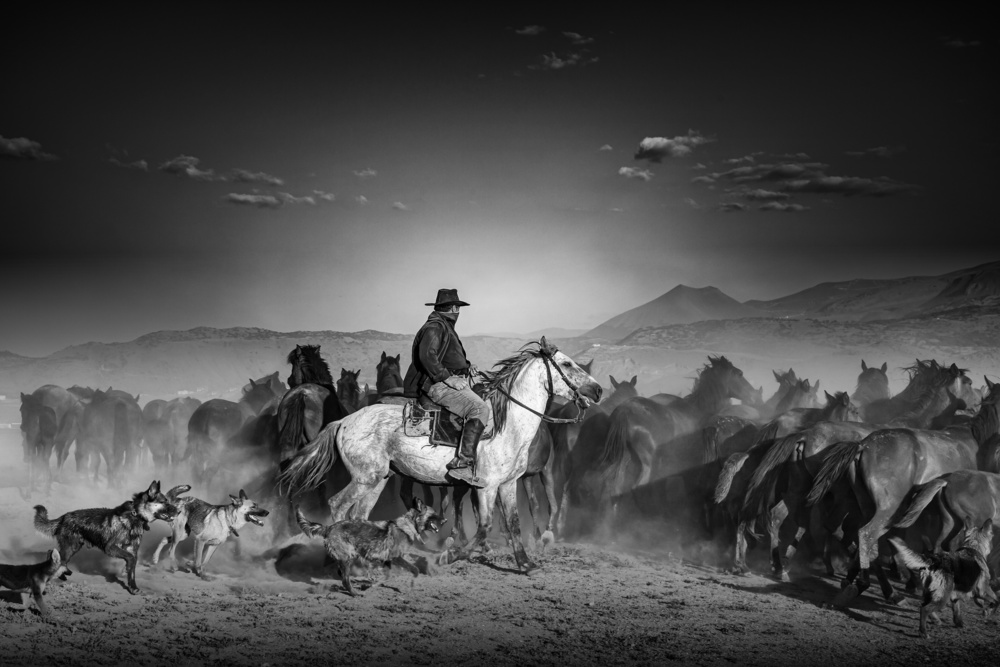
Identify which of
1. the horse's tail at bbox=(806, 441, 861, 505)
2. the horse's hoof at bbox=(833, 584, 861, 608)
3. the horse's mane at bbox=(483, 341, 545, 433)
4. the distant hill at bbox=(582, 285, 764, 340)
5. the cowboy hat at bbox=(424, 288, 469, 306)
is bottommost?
the horse's hoof at bbox=(833, 584, 861, 608)

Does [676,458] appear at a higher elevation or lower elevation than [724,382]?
Result: lower

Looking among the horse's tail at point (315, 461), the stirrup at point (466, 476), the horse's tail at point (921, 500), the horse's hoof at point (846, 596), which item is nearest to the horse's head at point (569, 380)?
the stirrup at point (466, 476)

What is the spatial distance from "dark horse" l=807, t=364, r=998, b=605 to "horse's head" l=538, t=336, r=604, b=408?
2.61 meters

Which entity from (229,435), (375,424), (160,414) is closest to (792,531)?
(375,424)

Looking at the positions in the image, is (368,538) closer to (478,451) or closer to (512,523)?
(478,451)

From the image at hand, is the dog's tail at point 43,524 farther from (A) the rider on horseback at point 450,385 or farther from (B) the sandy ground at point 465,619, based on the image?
(A) the rider on horseback at point 450,385

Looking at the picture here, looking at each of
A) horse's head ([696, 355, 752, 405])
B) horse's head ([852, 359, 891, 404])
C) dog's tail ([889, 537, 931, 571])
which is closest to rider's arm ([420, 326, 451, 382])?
dog's tail ([889, 537, 931, 571])

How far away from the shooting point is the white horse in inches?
367

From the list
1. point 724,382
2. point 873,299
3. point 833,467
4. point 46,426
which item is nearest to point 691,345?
point 873,299

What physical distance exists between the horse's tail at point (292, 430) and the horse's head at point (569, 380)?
3.17 m

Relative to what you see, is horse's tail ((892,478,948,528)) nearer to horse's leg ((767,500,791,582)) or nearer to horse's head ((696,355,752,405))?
horse's leg ((767,500,791,582))

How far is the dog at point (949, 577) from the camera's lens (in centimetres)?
733

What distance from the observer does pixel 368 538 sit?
834 centimetres

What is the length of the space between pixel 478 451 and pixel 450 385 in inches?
31.8
